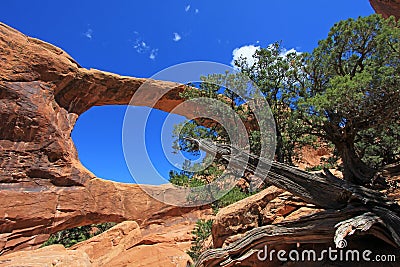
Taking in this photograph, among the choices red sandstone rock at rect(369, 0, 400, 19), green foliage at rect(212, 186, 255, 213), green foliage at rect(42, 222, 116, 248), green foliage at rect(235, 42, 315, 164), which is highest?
red sandstone rock at rect(369, 0, 400, 19)

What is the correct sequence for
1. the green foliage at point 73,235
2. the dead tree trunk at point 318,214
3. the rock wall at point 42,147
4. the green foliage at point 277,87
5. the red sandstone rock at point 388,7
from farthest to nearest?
the green foliage at point 73,235 → the red sandstone rock at point 388,7 → the rock wall at point 42,147 → the green foliage at point 277,87 → the dead tree trunk at point 318,214

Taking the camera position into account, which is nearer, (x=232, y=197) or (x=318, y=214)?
(x=318, y=214)

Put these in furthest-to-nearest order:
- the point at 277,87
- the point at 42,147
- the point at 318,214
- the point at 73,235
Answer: the point at 73,235 < the point at 42,147 < the point at 277,87 < the point at 318,214

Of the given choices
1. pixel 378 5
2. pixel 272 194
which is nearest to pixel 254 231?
pixel 272 194

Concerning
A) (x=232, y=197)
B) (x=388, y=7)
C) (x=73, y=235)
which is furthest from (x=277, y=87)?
(x=73, y=235)

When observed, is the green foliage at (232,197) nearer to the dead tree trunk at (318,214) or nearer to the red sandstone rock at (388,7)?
the dead tree trunk at (318,214)

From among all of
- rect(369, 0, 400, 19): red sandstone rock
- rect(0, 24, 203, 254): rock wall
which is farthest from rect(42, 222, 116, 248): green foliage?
rect(369, 0, 400, 19): red sandstone rock

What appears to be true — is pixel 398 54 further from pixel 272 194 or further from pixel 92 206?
pixel 92 206

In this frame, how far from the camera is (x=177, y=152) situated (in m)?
11.6

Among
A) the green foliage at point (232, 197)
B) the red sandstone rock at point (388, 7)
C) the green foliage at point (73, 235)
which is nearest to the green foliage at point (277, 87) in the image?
the green foliage at point (232, 197)

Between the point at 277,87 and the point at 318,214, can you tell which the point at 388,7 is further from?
the point at 318,214

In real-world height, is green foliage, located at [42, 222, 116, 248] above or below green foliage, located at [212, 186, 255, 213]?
below

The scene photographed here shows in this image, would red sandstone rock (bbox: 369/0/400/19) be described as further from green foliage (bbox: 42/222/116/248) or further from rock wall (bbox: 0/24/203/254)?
green foliage (bbox: 42/222/116/248)

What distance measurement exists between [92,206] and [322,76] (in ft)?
45.1
